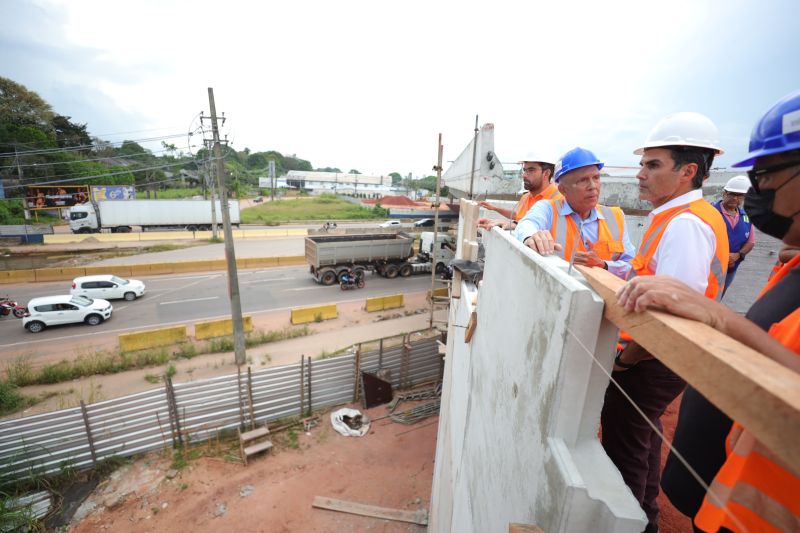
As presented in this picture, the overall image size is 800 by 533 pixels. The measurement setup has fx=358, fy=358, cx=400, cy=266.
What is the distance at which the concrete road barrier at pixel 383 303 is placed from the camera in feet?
52.7

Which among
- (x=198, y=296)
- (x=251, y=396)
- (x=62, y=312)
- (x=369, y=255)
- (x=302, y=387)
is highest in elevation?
(x=369, y=255)

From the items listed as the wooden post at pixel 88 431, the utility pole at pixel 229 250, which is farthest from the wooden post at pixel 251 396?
the wooden post at pixel 88 431

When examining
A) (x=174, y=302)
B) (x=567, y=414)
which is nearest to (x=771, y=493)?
(x=567, y=414)

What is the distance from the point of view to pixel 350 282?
61.5 ft

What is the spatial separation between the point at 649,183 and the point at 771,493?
178cm

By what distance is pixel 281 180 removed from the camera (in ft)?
288

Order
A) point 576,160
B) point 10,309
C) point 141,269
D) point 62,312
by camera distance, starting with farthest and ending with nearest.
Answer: point 141,269 < point 10,309 < point 62,312 < point 576,160

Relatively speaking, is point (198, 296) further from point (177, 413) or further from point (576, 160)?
point (576, 160)

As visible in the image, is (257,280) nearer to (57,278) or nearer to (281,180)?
(57,278)

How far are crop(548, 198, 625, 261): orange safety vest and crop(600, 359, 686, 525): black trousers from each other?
93 cm

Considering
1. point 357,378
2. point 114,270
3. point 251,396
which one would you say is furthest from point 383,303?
point 114,270

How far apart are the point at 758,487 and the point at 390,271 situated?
20.0 meters

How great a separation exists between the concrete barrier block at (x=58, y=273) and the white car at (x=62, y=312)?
6.72 m

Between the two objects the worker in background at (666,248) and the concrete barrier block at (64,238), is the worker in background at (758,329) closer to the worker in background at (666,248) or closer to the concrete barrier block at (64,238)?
the worker in background at (666,248)
